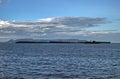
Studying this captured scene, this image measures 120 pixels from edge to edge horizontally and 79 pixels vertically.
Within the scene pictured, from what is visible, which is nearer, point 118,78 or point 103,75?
point 118,78

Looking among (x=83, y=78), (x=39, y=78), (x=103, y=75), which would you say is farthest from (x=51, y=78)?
(x=103, y=75)

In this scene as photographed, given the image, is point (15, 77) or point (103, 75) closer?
point (15, 77)

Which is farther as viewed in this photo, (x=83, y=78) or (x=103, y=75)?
(x=103, y=75)

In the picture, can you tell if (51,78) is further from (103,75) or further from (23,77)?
(103,75)

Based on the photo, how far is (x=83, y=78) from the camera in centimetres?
4456

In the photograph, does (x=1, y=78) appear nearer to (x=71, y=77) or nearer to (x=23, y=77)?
(x=23, y=77)

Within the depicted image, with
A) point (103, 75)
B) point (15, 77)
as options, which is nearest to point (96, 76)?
point (103, 75)

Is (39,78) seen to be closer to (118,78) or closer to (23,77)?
(23,77)

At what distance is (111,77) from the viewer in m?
45.5

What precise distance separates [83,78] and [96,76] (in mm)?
2945

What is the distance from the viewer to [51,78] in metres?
44.0

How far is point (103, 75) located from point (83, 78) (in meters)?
4.43

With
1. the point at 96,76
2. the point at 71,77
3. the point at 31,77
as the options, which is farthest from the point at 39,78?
the point at 96,76

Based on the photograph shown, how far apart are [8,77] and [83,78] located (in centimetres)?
993
